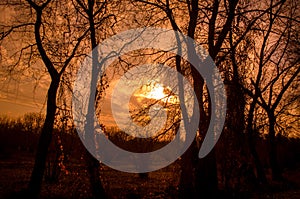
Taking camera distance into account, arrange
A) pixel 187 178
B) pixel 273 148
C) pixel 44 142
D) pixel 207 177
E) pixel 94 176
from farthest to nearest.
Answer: pixel 273 148 < pixel 207 177 < pixel 44 142 < pixel 94 176 < pixel 187 178

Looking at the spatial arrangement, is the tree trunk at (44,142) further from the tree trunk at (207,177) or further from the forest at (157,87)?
the tree trunk at (207,177)

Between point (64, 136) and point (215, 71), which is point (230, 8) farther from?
point (64, 136)

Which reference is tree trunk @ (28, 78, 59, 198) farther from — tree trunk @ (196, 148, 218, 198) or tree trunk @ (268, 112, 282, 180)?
tree trunk @ (268, 112, 282, 180)

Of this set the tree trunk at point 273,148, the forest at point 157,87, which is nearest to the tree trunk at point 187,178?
the forest at point 157,87

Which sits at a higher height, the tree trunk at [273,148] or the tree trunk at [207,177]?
the tree trunk at [273,148]

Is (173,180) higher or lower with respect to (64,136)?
lower

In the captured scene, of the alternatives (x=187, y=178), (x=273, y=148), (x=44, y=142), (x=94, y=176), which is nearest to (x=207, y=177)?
(x=187, y=178)

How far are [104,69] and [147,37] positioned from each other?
8.13 ft

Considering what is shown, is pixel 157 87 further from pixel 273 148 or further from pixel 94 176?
pixel 273 148

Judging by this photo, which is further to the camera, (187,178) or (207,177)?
(207,177)

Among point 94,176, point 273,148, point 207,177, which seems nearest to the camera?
point 94,176

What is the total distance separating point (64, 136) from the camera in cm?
1199

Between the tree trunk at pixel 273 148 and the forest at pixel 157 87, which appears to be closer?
the forest at pixel 157 87

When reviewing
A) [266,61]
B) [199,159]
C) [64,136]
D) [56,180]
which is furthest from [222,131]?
[266,61]
